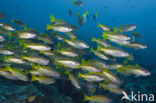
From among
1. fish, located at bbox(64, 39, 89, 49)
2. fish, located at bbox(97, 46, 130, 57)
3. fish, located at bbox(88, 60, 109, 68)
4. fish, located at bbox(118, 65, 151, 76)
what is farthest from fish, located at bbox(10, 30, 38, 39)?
fish, located at bbox(118, 65, 151, 76)

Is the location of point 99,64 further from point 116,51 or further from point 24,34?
point 24,34

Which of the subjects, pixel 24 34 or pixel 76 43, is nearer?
pixel 24 34

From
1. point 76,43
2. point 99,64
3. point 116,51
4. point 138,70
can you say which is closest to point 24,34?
point 76,43

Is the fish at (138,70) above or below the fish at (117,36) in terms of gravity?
below

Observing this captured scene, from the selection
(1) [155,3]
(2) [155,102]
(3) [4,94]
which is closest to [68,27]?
(3) [4,94]

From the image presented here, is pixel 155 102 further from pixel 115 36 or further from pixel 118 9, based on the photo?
pixel 118 9

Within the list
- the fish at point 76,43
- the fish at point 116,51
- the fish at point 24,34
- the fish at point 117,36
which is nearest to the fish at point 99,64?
the fish at point 116,51

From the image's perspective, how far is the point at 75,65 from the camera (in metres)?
4.57

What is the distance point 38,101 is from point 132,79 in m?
8.46

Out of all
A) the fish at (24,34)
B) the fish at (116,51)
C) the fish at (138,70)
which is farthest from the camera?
the fish at (24,34)

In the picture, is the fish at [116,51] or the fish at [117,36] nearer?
the fish at [116,51]

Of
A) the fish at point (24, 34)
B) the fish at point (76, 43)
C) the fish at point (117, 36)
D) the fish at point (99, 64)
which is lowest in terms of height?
the fish at point (99, 64)

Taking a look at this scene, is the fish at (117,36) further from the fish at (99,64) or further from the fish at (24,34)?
the fish at (24,34)

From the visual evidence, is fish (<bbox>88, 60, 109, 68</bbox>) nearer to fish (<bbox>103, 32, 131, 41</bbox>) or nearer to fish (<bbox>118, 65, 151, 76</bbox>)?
fish (<bbox>118, 65, 151, 76</bbox>)
